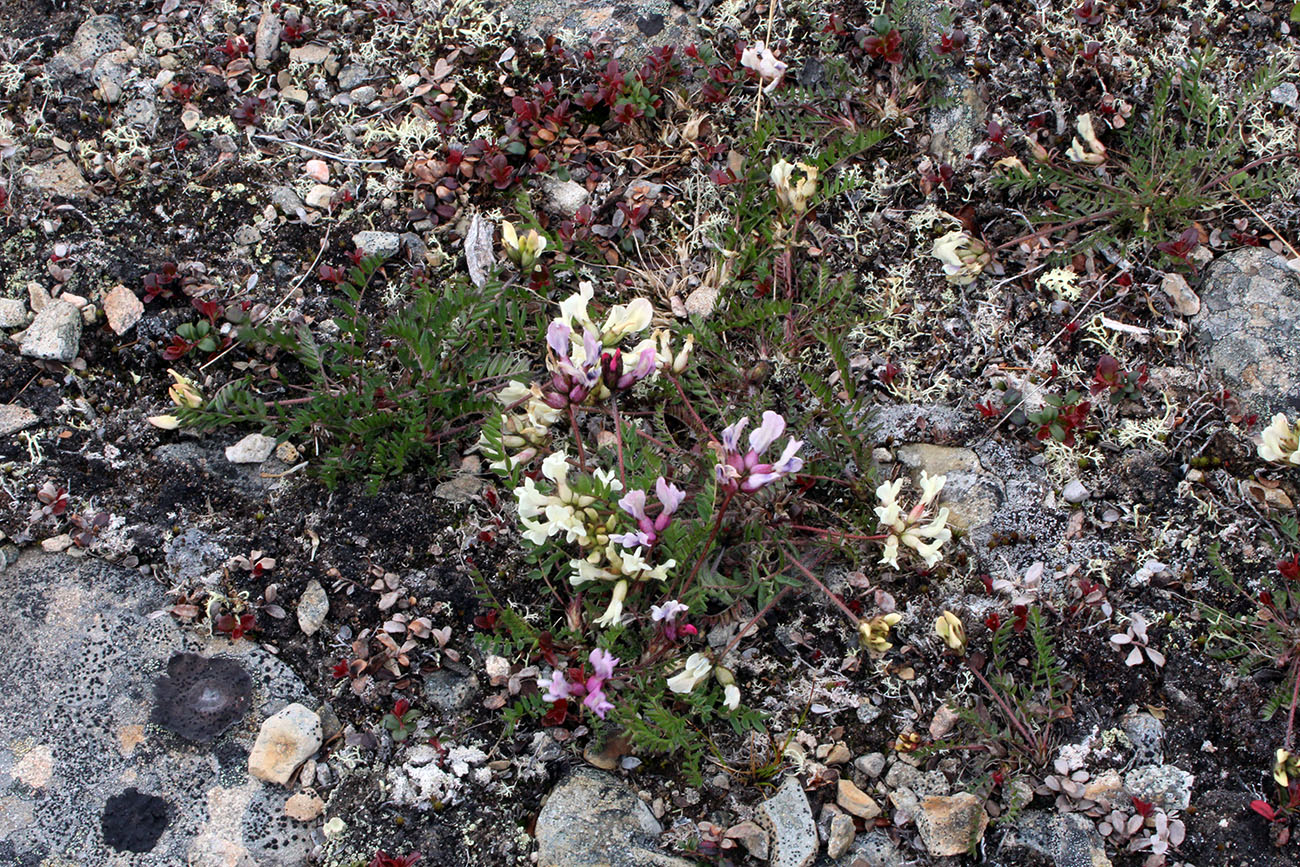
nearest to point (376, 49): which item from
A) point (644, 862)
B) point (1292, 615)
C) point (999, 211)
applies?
point (999, 211)

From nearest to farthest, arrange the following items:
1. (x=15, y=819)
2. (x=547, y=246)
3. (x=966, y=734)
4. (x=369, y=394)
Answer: (x=15, y=819)
(x=966, y=734)
(x=369, y=394)
(x=547, y=246)

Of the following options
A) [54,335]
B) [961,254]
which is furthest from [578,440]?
[54,335]

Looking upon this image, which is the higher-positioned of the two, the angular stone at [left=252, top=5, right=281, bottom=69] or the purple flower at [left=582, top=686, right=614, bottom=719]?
the angular stone at [left=252, top=5, right=281, bottom=69]

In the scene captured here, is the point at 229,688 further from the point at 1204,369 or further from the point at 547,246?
the point at 1204,369

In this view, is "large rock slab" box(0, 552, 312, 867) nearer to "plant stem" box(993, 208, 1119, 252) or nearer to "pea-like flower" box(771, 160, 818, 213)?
"pea-like flower" box(771, 160, 818, 213)

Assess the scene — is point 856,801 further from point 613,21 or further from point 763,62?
point 613,21

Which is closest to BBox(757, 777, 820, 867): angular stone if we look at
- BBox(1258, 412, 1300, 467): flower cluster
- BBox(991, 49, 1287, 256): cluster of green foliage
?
BBox(1258, 412, 1300, 467): flower cluster
